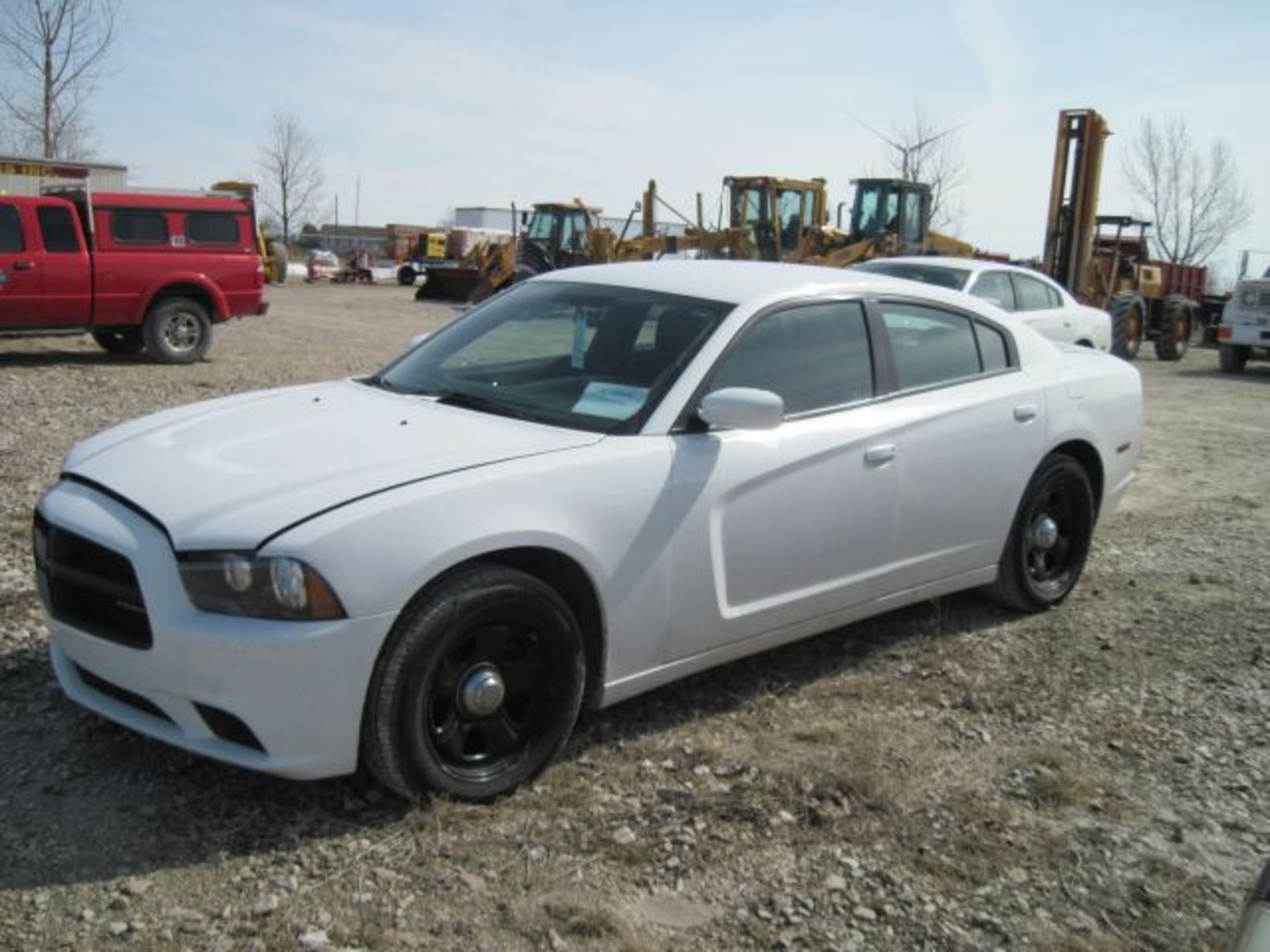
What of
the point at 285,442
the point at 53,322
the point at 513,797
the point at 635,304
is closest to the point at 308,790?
the point at 513,797

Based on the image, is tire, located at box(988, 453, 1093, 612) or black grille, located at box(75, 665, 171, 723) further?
tire, located at box(988, 453, 1093, 612)

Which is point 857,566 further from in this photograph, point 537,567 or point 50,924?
point 50,924

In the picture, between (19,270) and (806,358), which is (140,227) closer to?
(19,270)

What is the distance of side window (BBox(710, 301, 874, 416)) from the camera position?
3998 mm

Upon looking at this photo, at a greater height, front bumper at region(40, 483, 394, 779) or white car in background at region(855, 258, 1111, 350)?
white car in background at region(855, 258, 1111, 350)

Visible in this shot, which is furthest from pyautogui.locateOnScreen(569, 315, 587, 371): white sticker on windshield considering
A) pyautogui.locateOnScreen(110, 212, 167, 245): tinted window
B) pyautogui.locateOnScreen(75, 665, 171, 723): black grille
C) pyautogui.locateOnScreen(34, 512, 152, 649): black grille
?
pyautogui.locateOnScreen(110, 212, 167, 245): tinted window

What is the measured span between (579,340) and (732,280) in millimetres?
608

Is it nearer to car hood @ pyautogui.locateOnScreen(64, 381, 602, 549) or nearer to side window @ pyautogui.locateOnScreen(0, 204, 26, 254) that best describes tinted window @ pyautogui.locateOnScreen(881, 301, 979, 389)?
car hood @ pyautogui.locateOnScreen(64, 381, 602, 549)

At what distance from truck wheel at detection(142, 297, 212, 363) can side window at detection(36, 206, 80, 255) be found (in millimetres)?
1108

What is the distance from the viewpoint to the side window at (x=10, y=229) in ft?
41.1

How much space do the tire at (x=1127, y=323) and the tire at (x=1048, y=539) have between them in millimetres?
16485

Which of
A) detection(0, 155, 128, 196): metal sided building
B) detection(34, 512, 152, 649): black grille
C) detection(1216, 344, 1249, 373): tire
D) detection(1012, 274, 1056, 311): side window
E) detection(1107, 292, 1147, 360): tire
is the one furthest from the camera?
detection(1107, 292, 1147, 360): tire

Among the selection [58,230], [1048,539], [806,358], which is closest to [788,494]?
[806,358]

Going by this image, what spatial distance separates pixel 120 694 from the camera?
3.24 meters
